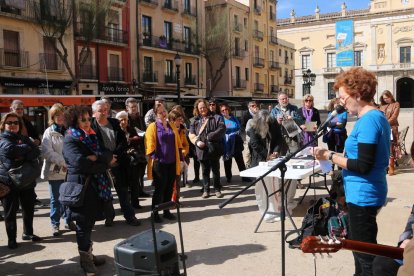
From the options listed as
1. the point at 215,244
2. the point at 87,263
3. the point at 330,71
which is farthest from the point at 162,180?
the point at 330,71

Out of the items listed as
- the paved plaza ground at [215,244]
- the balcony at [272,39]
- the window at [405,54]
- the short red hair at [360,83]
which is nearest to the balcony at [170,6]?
the balcony at [272,39]

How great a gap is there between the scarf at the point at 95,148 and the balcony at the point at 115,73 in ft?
72.5

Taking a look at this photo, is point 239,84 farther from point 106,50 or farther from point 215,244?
point 215,244

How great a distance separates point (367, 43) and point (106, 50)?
146 feet

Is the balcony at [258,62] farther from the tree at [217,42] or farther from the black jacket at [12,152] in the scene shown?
the black jacket at [12,152]

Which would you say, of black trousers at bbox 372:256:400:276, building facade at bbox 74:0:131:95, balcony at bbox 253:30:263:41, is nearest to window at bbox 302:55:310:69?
balcony at bbox 253:30:263:41

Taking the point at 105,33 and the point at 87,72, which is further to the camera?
the point at 105,33

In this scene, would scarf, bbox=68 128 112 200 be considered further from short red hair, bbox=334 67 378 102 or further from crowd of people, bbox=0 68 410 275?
short red hair, bbox=334 67 378 102

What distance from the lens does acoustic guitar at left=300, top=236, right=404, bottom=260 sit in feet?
6.50

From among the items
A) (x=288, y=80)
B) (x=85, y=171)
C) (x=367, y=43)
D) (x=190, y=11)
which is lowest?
(x=85, y=171)

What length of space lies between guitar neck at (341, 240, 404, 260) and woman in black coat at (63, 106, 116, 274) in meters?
2.48

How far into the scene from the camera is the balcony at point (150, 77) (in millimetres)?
27688

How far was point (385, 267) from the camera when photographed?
2434mm

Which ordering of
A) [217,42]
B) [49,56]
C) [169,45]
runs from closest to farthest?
[49,56] < [169,45] < [217,42]
